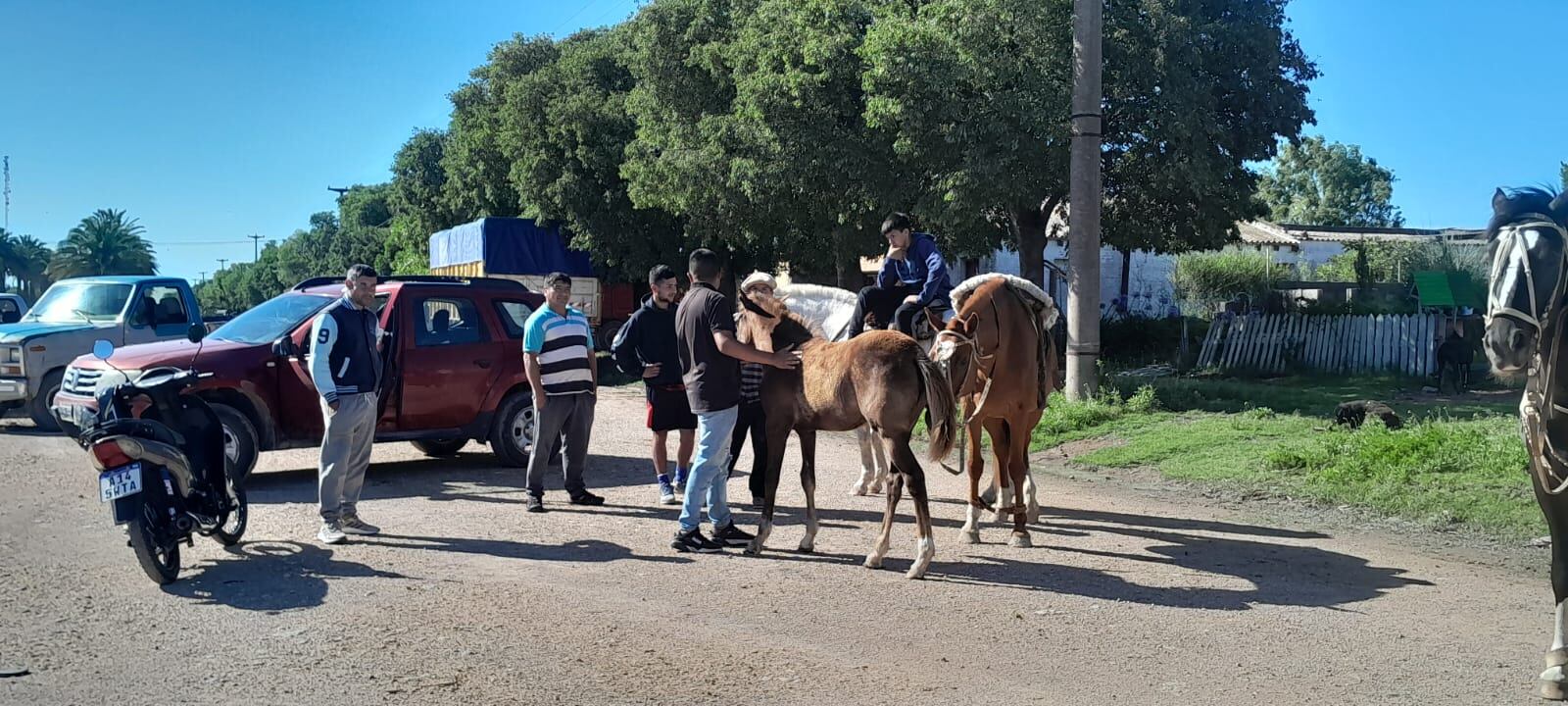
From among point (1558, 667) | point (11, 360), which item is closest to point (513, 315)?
point (11, 360)

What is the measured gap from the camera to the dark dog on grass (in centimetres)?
1230

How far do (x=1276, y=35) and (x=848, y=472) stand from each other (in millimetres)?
11051

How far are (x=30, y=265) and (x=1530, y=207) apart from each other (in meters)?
84.3

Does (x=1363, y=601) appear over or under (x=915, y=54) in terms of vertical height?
under

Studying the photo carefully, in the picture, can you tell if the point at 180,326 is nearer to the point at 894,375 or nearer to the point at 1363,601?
the point at 894,375

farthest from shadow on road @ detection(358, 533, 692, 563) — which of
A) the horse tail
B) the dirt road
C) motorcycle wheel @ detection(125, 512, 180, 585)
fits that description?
the horse tail

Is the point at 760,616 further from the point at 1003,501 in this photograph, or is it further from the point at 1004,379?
the point at 1003,501

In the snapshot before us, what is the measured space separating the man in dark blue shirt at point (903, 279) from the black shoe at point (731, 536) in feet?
5.61

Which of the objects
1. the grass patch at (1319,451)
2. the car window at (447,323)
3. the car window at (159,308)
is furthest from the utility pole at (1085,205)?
the car window at (159,308)

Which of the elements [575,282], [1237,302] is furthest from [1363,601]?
[575,282]

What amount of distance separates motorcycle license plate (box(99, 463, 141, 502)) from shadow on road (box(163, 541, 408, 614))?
0.61m

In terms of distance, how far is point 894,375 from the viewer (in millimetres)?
7387

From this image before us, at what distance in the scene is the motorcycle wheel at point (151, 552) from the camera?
6844 mm

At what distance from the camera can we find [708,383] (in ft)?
25.9
